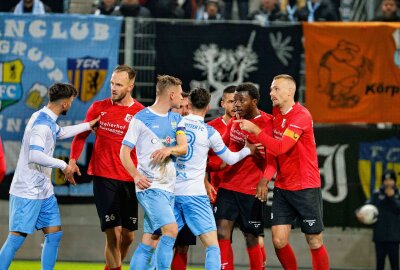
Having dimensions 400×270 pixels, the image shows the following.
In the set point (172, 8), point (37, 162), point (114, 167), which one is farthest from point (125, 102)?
point (172, 8)

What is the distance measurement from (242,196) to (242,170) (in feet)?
0.95

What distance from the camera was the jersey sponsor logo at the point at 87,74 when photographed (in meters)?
14.4

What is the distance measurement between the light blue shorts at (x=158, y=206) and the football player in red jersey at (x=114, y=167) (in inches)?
51.3

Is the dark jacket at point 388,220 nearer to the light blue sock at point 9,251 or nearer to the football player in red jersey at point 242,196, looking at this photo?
the football player in red jersey at point 242,196

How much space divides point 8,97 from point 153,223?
5.76 metres

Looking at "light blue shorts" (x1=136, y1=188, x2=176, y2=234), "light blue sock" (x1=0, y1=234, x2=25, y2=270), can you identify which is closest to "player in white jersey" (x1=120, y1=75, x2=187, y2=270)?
"light blue shorts" (x1=136, y1=188, x2=176, y2=234)

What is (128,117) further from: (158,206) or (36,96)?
(36,96)

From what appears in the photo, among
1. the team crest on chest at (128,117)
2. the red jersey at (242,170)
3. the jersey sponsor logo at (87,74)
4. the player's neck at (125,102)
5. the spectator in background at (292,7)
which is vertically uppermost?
the spectator in background at (292,7)

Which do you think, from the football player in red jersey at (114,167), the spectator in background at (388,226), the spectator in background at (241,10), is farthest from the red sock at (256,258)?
the spectator in background at (241,10)

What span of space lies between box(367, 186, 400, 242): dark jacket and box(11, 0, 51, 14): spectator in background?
6.19m

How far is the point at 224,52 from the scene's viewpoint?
14516 mm

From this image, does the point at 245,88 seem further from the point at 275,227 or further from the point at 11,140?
the point at 11,140

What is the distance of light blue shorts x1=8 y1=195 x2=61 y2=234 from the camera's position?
10156mm

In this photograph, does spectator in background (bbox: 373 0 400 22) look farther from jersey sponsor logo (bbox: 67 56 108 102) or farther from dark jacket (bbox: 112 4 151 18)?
jersey sponsor logo (bbox: 67 56 108 102)
